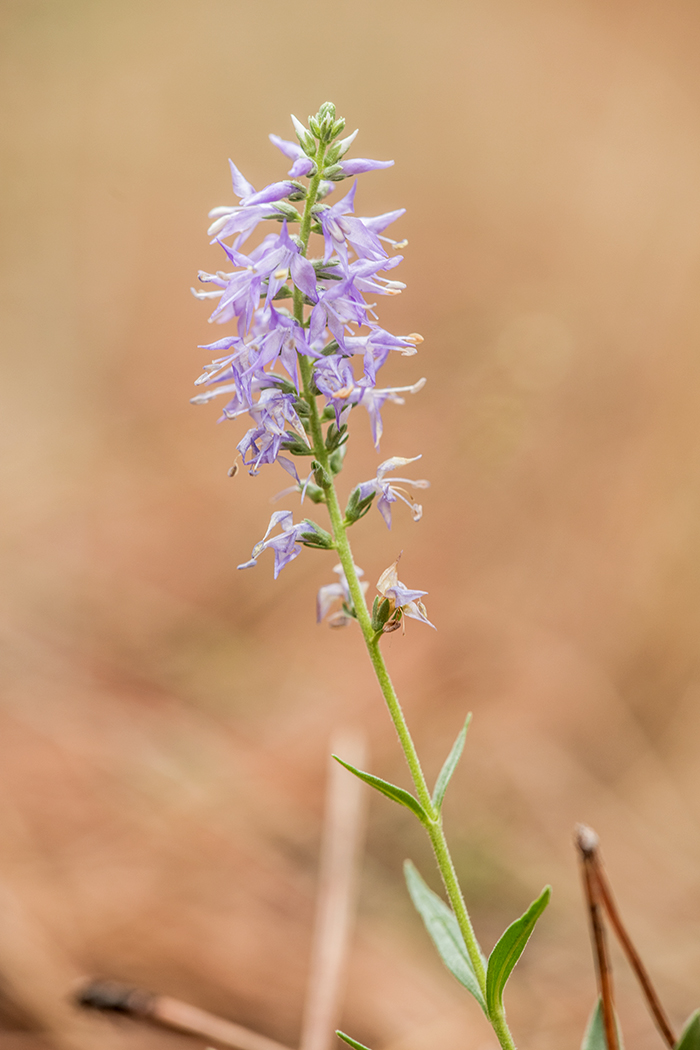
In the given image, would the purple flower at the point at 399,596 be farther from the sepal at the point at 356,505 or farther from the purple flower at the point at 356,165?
the purple flower at the point at 356,165

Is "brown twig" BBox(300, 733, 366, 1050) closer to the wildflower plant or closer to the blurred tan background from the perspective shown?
the blurred tan background

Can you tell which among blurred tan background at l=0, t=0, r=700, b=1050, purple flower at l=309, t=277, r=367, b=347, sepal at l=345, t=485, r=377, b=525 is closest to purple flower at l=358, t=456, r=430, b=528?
sepal at l=345, t=485, r=377, b=525

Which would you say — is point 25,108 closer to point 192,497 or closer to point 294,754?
point 192,497

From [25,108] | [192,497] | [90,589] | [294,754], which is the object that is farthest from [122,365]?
[294,754]

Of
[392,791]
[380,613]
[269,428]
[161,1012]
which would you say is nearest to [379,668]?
[380,613]

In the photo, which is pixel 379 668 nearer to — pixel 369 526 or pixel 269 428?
pixel 269 428

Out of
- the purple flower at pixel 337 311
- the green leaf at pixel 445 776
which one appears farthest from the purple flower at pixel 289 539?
the green leaf at pixel 445 776
